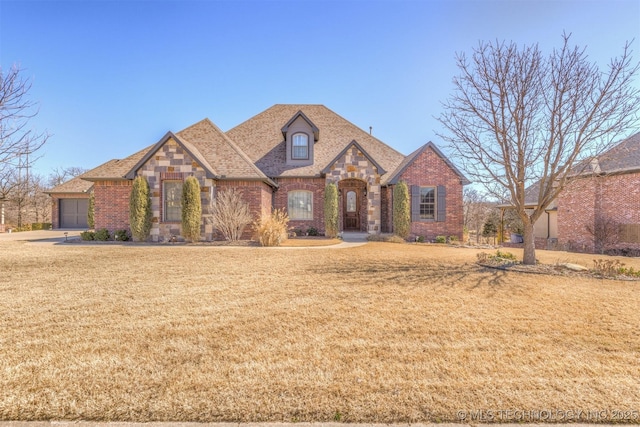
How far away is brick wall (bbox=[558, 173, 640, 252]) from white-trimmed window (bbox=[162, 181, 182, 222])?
698 inches

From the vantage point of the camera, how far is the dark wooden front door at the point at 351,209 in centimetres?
1895

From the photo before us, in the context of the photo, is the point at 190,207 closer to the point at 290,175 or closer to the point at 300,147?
the point at 290,175

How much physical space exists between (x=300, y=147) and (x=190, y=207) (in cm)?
762

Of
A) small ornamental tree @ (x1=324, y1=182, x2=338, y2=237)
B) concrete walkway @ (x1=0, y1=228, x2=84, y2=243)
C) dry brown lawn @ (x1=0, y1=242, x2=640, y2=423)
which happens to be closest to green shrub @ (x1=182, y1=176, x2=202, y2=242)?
dry brown lawn @ (x1=0, y1=242, x2=640, y2=423)

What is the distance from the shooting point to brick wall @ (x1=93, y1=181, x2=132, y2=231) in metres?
13.9

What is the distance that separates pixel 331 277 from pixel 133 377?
4374mm

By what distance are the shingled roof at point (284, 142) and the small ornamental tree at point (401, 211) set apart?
229cm

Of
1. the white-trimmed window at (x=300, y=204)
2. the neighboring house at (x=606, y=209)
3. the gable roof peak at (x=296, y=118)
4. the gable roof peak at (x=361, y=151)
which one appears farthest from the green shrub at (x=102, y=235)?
the neighboring house at (x=606, y=209)

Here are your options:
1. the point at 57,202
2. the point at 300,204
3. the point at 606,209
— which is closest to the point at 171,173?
the point at 300,204

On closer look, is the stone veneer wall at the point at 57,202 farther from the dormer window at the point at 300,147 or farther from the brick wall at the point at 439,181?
the brick wall at the point at 439,181

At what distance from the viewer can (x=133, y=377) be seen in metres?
2.74

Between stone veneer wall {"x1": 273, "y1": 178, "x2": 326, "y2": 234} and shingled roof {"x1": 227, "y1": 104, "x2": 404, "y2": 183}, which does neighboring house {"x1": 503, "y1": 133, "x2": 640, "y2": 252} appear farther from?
stone veneer wall {"x1": 273, "y1": 178, "x2": 326, "y2": 234}

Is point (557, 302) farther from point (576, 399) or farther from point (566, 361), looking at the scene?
point (576, 399)

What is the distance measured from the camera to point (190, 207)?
12625mm
